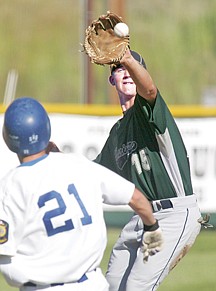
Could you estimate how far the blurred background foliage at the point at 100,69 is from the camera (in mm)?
18938

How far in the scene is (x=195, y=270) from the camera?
360 inches

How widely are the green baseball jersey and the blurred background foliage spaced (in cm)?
1272

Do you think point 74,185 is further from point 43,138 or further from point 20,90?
point 20,90

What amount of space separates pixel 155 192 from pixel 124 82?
78 centimetres

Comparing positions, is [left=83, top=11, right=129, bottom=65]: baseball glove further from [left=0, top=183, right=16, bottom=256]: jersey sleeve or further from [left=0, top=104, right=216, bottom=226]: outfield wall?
[left=0, top=104, right=216, bottom=226]: outfield wall

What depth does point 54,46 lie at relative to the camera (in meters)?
20.5

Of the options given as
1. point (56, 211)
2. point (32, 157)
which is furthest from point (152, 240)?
point (32, 157)

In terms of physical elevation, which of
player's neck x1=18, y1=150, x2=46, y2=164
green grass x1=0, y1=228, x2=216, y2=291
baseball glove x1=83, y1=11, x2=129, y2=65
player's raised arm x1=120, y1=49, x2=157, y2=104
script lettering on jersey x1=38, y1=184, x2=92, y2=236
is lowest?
green grass x1=0, y1=228, x2=216, y2=291

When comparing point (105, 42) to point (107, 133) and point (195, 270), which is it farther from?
point (107, 133)

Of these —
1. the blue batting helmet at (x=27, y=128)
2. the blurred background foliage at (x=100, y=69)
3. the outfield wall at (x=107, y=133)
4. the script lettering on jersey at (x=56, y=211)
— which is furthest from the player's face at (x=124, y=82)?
the blurred background foliage at (x=100, y=69)

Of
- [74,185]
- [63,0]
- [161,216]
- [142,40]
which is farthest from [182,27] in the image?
[74,185]

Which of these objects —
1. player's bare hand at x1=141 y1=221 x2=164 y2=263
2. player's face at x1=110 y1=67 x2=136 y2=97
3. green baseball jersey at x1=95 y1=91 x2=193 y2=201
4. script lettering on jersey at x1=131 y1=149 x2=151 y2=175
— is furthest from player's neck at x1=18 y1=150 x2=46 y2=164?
player's face at x1=110 y1=67 x2=136 y2=97

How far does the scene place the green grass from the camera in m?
8.39

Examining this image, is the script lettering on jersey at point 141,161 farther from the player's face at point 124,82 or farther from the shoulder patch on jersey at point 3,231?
the shoulder patch on jersey at point 3,231
